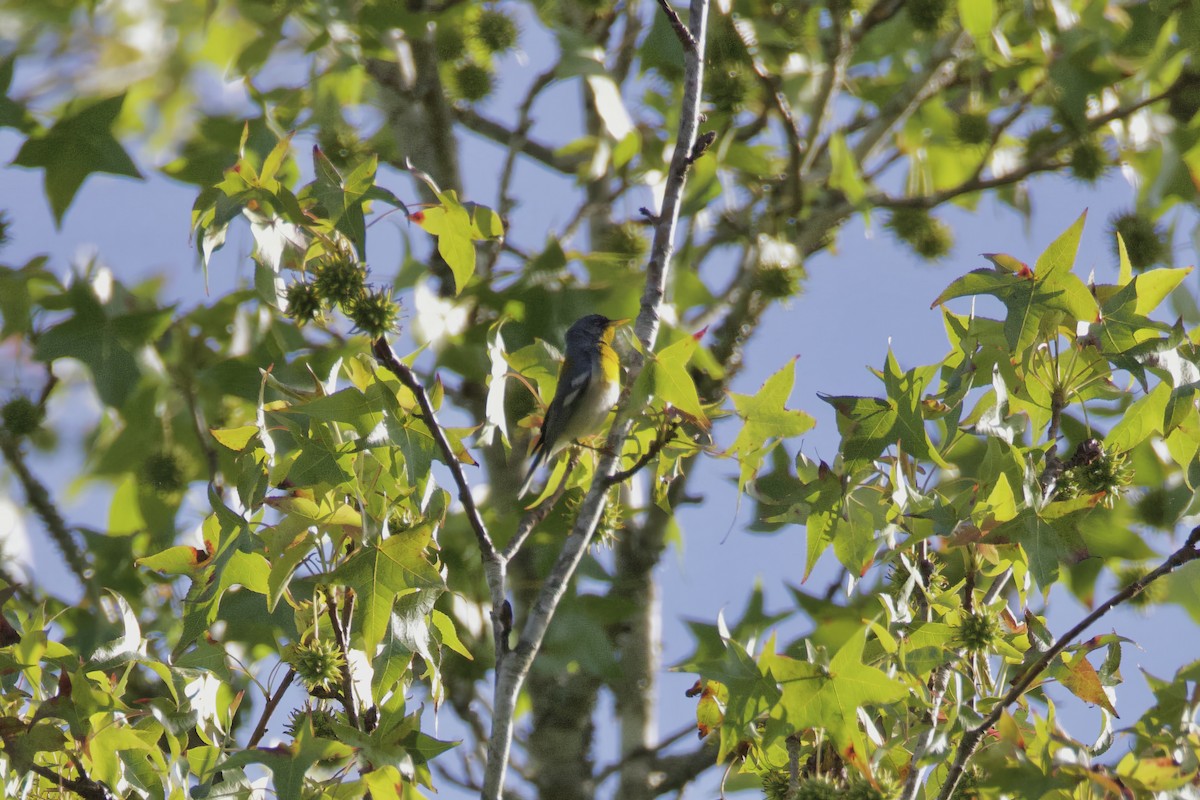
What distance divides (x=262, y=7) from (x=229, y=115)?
1.89 feet

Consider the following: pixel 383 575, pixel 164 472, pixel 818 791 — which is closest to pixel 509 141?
pixel 164 472

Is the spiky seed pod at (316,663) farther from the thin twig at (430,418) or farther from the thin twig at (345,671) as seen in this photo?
the thin twig at (430,418)

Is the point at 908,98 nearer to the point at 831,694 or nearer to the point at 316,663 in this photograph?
the point at 831,694

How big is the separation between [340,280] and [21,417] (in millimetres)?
3511

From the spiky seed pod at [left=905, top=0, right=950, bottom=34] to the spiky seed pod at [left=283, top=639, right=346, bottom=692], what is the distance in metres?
4.58

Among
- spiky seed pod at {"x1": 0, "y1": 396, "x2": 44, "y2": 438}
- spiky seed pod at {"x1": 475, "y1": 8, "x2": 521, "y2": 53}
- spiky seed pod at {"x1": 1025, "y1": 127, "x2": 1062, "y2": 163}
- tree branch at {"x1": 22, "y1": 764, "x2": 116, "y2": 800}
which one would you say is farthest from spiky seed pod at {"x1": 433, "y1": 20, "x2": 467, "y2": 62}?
tree branch at {"x1": 22, "y1": 764, "x2": 116, "y2": 800}

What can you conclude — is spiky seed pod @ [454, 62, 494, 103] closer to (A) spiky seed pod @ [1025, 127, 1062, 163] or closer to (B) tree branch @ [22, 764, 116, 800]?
(A) spiky seed pod @ [1025, 127, 1062, 163]

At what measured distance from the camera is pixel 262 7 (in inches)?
235

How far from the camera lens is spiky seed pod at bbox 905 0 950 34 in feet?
19.5

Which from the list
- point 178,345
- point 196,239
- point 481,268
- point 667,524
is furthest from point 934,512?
point 178,345

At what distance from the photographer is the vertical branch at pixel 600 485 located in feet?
8.55

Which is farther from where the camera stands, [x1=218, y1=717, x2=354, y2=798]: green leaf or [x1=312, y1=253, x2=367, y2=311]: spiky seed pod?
[x1=312, y1=253, x2=367, y2=311]: spiky seed pod

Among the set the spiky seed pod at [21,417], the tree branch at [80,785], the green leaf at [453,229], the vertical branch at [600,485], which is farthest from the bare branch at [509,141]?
the tree branch at [80,785]

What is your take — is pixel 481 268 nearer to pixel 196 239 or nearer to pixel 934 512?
pixel 196 239
